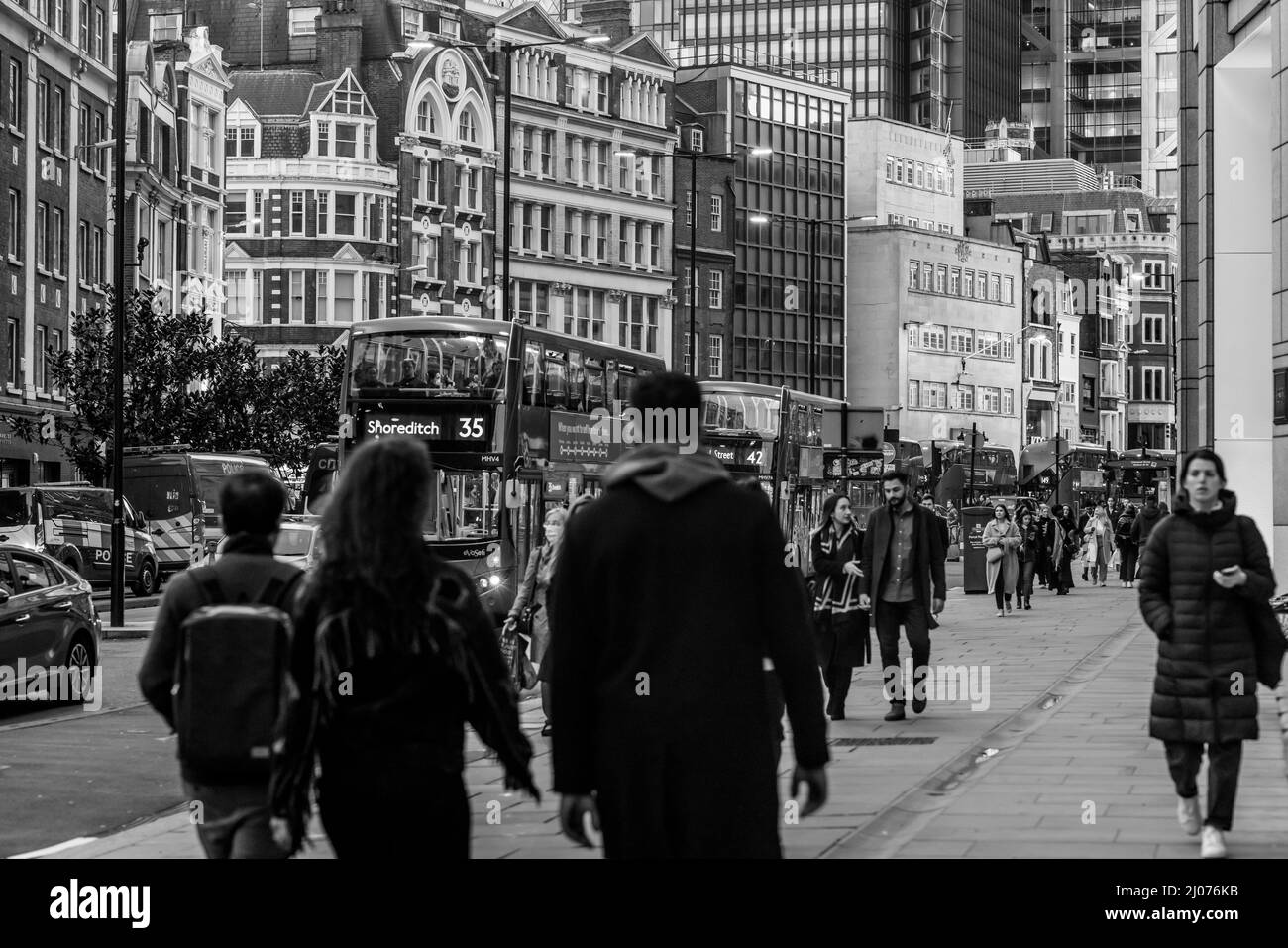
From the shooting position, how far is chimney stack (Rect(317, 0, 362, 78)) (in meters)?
85.4

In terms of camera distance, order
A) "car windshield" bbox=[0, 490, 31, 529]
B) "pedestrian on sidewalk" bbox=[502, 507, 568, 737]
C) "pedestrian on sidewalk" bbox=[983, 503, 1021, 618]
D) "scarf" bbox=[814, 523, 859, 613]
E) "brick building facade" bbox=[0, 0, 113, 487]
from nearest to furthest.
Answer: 1. "pedestrian on sidewalk" bbox=[502, 507, 568, 737]
2. "scarf" bbox=[814, 523, 859, 613]
3. "pedestrian on sidewalk" bbox=[983, 503, 1021, 618]
4. "car windshield" bbox=[0, 490, 31, 529]
5. "brick building facade" bbox=[0, 0, 113, 487]

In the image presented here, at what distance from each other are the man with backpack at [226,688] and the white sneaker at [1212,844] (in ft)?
16.0

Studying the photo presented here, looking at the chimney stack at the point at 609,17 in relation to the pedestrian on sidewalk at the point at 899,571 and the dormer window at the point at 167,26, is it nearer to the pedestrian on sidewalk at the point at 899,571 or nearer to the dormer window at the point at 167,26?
the dormer window at the point at 167,26

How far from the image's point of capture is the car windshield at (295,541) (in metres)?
27.8

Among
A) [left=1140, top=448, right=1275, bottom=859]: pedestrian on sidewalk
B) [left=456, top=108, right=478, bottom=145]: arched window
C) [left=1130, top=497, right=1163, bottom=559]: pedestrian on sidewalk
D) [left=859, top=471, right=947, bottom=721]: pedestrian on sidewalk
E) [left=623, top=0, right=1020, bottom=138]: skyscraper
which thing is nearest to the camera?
[left=1140, top=448, right=1275, bottom=859]: pedestrian on sidewalk

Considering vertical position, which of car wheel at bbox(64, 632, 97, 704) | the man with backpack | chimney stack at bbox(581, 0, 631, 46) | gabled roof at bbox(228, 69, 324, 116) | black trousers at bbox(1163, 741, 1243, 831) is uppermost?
chimney stack at bbox(581, 0, 631, 46)

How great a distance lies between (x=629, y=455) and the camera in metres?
5.81

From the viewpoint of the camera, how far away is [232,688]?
20.8 ft

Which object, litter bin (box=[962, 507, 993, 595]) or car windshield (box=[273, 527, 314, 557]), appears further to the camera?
litter bin (box=[962, 507, 993, 595])

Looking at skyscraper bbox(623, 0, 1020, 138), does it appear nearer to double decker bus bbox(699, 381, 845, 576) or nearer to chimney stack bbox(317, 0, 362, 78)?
chimney stack bbox(317, 0, 362, 78)

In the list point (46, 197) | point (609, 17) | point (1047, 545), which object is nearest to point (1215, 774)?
point (1047, 545)

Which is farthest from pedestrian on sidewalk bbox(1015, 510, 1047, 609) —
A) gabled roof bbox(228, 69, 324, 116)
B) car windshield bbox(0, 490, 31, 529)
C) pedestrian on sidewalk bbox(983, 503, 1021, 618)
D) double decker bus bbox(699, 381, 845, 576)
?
gabled roof bbox(228, 69, 324, 116)

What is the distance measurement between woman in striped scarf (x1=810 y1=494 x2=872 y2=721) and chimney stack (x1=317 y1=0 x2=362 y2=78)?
70.9m
